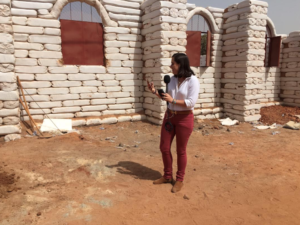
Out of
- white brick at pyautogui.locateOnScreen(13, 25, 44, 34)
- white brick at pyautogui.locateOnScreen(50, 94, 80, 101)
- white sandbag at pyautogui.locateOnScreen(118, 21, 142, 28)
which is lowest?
white brick at pyautogui.locateOnScreen(50, 94, 80, 101)

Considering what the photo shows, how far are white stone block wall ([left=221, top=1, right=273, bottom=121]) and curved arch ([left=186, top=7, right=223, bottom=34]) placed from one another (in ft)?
1.13

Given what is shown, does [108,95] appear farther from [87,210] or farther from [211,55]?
[87,210]

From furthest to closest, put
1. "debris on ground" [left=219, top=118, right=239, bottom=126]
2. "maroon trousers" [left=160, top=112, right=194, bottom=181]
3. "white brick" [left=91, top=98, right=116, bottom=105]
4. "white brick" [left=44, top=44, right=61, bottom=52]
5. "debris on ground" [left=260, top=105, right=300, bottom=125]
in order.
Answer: "debris on ground" [left=260, top=105, right=300, bottom=125] < "debris on ground" [left=219, top=118, right=239, bottom=126] < "white brick" [left=91, top=98, right=116, bottom=105] < "white brick" [left=44, top=44, right=61, bottom=52] < "maroon trousers" [left=160, top=112, right=194, bottom=181]

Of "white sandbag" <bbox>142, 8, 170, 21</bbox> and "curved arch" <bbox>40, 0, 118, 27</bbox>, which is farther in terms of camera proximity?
"white sandbag" <bbox>142, 8, 170, 21</bbox>

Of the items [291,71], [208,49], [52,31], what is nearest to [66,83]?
[52,31]

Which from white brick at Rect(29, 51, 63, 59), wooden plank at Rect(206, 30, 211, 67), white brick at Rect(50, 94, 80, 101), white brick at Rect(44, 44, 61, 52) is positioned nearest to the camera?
white brick at Rect(29, 51, 63, 59)

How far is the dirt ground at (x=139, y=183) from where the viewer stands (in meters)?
2.61

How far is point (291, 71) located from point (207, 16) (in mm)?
4780

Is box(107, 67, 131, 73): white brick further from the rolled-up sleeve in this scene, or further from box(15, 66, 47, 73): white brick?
the rolled-up sleeve

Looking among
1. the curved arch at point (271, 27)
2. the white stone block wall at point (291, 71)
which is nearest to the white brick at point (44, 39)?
the curved arch at point (271, 27)

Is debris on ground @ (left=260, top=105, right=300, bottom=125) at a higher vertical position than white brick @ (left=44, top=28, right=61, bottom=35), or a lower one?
lower

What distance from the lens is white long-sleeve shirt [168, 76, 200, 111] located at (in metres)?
2.88

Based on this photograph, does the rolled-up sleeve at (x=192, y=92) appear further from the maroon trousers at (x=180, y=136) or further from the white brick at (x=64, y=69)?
the white brick at (x=64, y=69)

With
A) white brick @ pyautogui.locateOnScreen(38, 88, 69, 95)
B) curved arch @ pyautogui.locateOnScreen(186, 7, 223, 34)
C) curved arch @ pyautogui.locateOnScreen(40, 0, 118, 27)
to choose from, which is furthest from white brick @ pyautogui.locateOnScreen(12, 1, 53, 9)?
curved arch @ pyautogui.locateOnScreen(186, 7, 223, 34)
